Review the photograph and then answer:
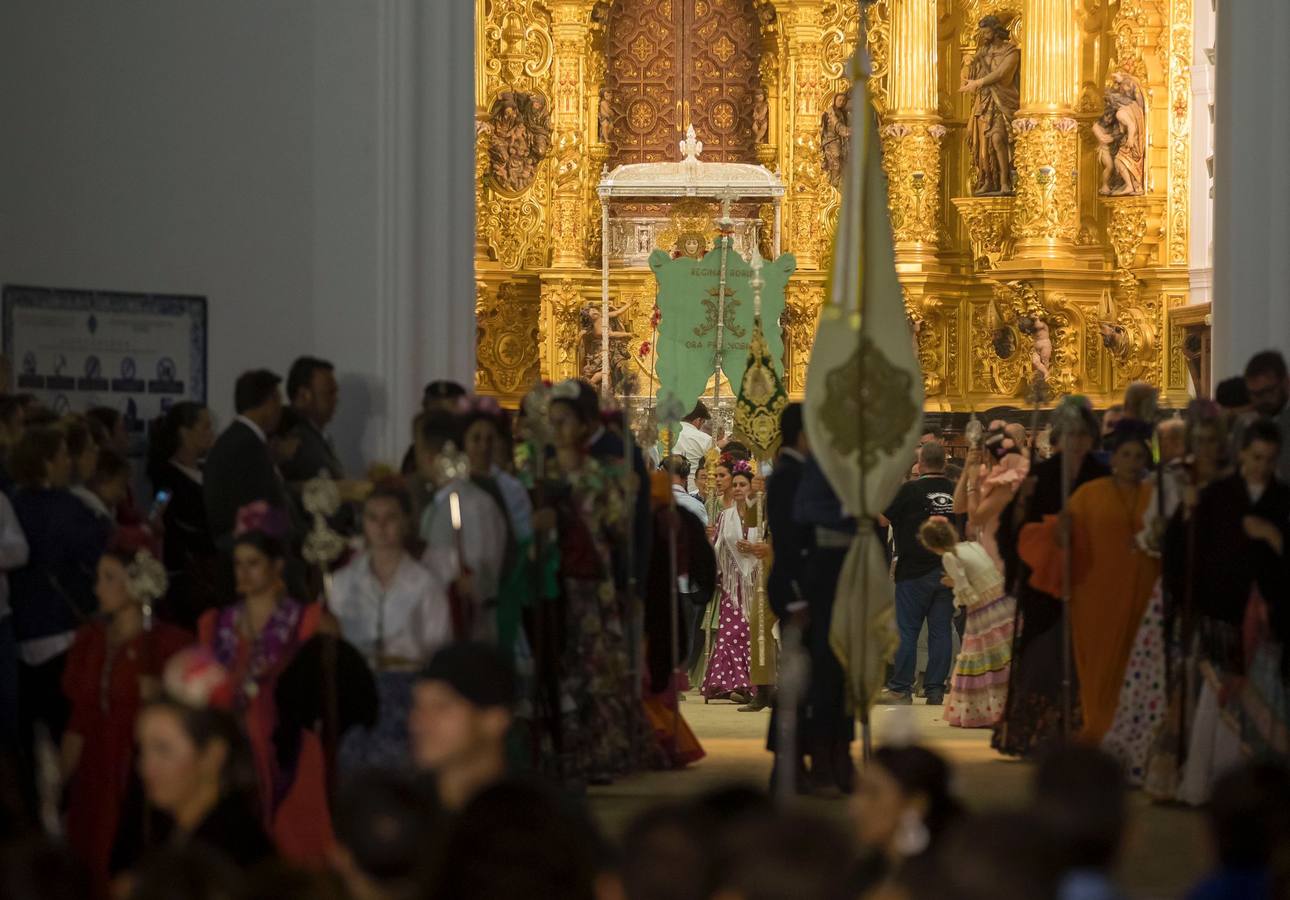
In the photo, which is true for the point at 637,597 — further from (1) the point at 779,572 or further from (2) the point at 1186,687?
(2) the point at 1186,687

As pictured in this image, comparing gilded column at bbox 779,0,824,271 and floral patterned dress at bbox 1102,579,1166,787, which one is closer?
floral patterned dress at bbox 1102,579,1166,787

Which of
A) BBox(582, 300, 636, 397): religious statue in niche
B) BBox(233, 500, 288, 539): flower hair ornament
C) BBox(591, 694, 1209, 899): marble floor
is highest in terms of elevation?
Answer: BBox(582, 300, 636, 397): religious statue in niche

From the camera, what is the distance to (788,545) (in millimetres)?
10133

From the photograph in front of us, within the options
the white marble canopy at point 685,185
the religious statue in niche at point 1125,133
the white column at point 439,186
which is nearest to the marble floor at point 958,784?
the white column at point 439,186

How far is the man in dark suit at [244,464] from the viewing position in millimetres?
8945

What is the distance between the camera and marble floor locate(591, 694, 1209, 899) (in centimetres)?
808

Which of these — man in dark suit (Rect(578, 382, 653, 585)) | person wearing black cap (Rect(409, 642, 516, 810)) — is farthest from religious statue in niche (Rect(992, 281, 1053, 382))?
person wearing black cap (Rect(409, 642, 516, 810))

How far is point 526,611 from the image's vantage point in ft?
31.7

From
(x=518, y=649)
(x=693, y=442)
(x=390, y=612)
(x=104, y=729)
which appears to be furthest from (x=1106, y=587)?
(x=693, y=442)

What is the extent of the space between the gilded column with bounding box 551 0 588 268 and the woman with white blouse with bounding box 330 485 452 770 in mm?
13878

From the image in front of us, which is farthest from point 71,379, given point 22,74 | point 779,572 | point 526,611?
point 779,572

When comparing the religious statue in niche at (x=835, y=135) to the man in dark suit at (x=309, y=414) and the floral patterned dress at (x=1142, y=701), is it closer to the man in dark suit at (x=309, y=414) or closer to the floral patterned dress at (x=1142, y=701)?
the floral patterned dress at (x=1142, y=701)

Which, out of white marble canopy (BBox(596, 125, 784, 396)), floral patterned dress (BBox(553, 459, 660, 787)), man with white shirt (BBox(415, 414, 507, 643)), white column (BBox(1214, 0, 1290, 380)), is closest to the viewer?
man with white shirt (BBox(415, 414, 507, 643))

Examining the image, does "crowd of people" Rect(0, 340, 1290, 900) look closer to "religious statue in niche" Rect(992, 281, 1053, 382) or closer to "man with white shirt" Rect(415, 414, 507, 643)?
"man with white shirt" Rect(415, 414, 507, 643)
